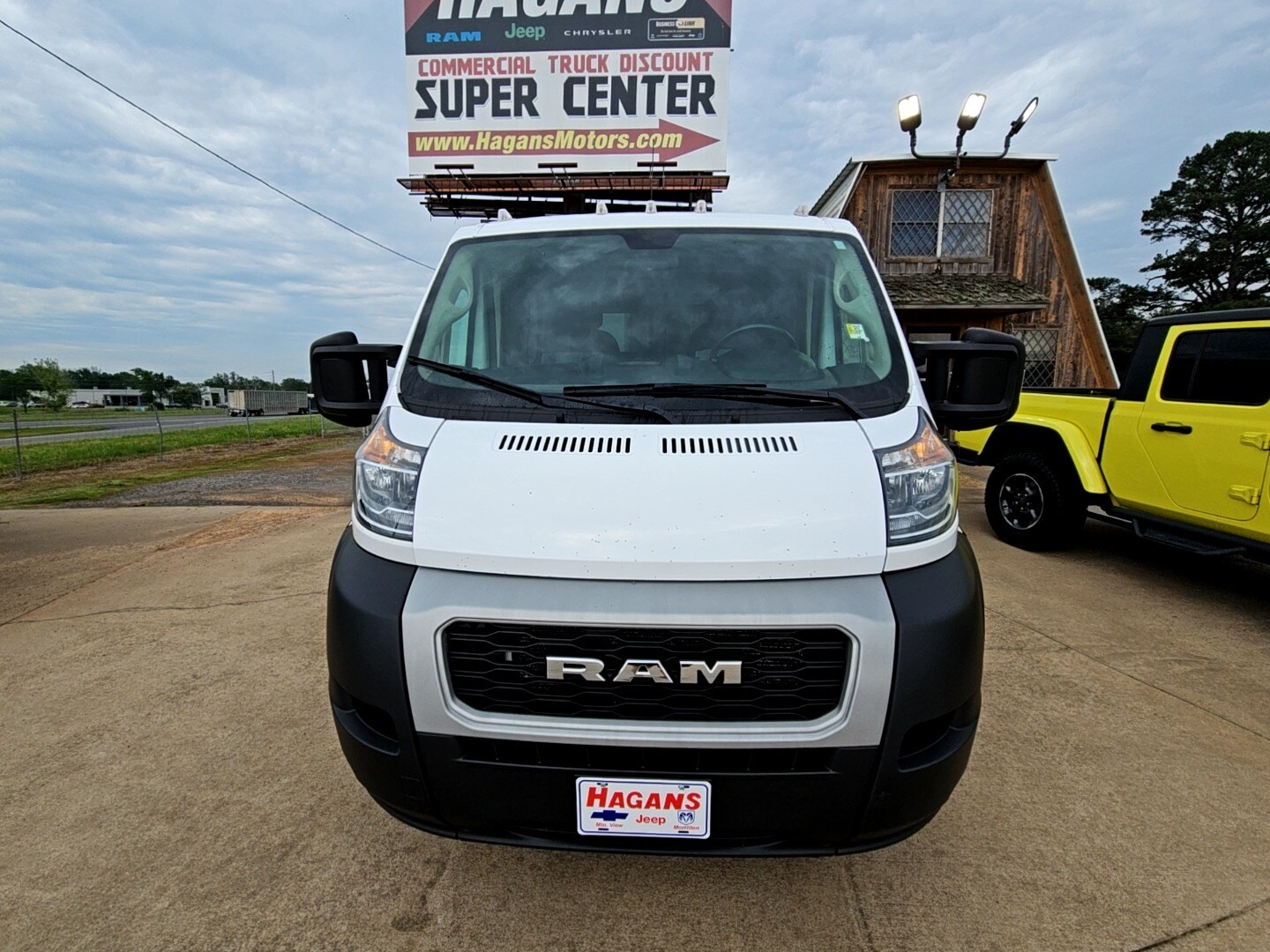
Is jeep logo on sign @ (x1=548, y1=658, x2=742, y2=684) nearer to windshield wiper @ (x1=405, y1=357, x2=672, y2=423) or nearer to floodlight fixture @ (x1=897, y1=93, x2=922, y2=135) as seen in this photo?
windshield wiper @ (x1=405, y1=357, x2=672, y2=423)

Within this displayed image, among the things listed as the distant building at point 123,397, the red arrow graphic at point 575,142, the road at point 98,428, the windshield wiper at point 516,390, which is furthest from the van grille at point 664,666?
the distant building at point 123,397

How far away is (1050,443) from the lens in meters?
5.58

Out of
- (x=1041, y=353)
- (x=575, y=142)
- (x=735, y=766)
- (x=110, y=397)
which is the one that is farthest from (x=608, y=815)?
(x=110, y=397)

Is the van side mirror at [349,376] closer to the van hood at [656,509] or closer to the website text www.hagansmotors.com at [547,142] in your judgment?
the van hood at [656,509]

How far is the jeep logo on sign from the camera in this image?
152cm

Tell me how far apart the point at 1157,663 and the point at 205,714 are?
196 inches

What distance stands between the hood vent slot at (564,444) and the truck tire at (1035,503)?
5.16m

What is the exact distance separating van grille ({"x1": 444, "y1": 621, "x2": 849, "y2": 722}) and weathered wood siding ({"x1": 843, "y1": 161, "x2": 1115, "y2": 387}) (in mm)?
12999

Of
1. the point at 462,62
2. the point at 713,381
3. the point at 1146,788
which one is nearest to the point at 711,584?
the point at 713,381

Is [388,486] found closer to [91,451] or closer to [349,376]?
[349,376]

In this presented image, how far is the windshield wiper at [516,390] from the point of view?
1886mm

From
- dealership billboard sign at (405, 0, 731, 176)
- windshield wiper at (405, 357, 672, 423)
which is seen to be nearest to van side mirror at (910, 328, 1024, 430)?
windshield wiper at (405, 357, 672, 423)

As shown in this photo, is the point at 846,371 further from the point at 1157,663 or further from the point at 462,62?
the point at 462,62

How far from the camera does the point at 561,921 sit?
1.89m
